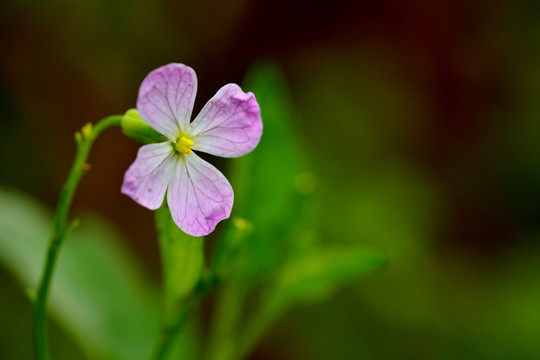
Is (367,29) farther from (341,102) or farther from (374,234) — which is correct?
(374,234)

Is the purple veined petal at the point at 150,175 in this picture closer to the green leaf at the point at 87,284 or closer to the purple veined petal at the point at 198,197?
the purple veined petal at the point at 198,197

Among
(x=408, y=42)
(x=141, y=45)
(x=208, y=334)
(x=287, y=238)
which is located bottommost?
(x=208, y=334)

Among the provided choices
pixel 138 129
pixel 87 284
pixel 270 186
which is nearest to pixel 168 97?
pixel 138 129

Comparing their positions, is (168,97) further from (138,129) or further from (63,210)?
(63,210)

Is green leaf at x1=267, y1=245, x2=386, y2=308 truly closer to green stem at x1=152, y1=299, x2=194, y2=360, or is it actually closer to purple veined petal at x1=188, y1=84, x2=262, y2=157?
green stem at x1=152, y1=299, x2=194, y2=360

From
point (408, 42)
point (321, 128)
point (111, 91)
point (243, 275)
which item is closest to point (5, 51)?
point (111, 91)

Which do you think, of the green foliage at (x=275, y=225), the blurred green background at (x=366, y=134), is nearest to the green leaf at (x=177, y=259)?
the green foliage at (x=275, y=225)
